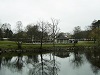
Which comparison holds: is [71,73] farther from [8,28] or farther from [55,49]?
[8,28]

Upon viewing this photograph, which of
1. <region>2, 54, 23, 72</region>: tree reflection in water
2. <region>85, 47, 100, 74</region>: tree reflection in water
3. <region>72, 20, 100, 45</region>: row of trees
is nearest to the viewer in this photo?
<region>85, 47, 100, 74</region>: tree reflection in water

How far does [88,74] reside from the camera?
2242 cm

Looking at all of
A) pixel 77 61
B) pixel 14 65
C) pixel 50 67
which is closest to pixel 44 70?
pixel 50 67

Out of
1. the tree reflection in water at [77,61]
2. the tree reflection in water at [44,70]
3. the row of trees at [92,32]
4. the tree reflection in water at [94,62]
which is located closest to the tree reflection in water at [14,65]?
the tree reflection in water at [44,70]

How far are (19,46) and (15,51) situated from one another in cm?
253

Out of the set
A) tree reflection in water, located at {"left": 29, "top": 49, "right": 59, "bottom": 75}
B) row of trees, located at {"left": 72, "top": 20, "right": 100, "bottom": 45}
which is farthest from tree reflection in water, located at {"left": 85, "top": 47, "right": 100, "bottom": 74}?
row of trees, located at {"left": 72, "top": 20, "right": 100, "bottom": 45}

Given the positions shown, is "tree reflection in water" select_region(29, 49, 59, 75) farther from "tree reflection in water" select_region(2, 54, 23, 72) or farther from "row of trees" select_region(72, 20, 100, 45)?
"row of trees" select_region(72, 20, 100, 45)

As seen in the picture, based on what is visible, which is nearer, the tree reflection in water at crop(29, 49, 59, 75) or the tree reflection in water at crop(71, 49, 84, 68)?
the tree reflection in water at crop(29, 49, 59, 75)

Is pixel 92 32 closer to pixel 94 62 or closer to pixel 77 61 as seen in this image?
pixel 77 61

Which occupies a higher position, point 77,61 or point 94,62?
point 94,62

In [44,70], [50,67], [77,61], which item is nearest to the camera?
[44,70]

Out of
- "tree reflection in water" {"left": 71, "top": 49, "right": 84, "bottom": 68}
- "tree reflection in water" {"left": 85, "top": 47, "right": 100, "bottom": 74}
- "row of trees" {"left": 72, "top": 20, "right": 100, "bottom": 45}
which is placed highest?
"row of trees" {"left": 72, "top": 20, "right": 100, "bottom": 45}

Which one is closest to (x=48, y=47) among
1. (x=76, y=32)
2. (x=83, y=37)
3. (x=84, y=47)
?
(x=84, y=47)

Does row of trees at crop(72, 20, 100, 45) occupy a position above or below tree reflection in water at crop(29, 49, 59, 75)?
above
